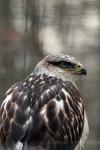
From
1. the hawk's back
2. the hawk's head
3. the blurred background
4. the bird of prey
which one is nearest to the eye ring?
the hawk's head

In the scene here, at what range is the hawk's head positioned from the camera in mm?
7305

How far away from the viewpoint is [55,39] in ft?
29.8

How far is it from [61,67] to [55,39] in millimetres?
1753

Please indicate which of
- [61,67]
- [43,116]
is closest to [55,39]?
[61,67]

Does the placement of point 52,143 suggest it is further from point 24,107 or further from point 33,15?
point 33,15

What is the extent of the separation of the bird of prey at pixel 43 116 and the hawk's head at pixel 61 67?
0.11m

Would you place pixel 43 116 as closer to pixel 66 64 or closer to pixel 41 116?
pixel 41 116

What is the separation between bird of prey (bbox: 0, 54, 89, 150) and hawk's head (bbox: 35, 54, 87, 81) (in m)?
0.11

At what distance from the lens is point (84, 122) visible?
707 centimetres

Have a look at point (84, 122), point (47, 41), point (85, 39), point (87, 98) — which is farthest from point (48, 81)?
point (87, 98)

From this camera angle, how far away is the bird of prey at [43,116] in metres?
6.62

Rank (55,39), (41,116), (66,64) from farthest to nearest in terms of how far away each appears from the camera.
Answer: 1. (55,39)
2. (66,64)
3. (41,116)

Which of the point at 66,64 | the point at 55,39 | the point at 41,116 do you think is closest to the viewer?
the point at 41,116

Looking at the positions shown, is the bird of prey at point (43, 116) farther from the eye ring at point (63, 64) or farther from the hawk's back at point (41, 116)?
the eye ring at point (63, 64)
